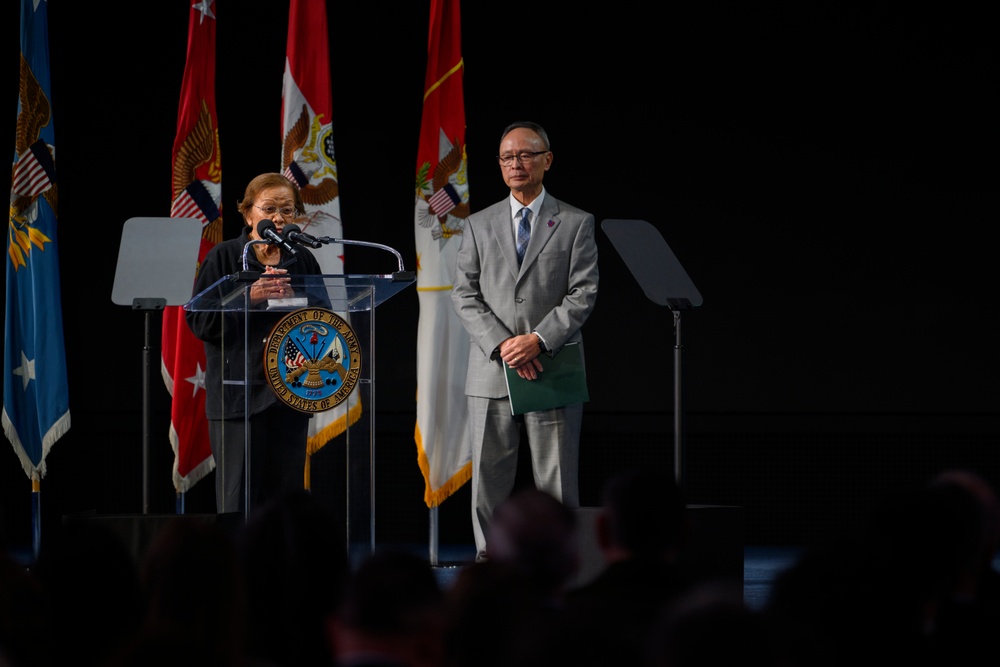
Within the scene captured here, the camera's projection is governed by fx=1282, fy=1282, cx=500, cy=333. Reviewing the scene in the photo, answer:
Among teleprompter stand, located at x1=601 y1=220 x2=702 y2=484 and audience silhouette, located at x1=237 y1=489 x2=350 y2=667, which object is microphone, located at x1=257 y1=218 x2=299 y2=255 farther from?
audience silhouette, located at x1=237 y1=489 x2=350 y2=667

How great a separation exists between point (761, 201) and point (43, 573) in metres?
4.59

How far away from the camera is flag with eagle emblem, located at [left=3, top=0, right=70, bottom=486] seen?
5.27 m

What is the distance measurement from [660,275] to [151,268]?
1686 millimetres

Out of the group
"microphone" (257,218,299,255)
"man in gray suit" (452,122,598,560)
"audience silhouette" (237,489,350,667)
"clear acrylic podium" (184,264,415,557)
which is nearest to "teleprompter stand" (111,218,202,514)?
"clear acrylic podium" (184,264,415,557)

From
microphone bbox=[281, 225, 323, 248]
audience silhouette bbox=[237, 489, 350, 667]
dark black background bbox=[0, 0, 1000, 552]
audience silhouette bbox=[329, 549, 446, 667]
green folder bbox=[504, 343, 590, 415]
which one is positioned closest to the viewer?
audience silhouette bbox=[329, 549, 446, 667]

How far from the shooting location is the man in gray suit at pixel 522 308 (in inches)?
179

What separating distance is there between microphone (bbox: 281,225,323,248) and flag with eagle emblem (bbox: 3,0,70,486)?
6.19 ft

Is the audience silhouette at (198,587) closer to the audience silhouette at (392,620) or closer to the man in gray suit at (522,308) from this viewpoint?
the audience silhouette at (392,620)

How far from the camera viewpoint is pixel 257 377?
3.82 m

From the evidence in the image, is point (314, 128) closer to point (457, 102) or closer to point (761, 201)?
point (457, 102)

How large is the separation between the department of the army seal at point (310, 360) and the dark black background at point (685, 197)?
2.20 meters

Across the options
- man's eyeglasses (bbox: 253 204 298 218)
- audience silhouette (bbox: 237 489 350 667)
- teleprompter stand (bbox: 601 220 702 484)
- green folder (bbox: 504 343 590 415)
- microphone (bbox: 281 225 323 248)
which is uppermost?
man's eyeglasses (bbox: 253 204 298 218)

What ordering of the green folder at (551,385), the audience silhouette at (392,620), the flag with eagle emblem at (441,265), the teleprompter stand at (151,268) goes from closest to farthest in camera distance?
the audience silhouette at (392,620) → the teleprompter stand at (151,268) → the green folder at (551,385) → the flag with eagle emblem at (441,265)

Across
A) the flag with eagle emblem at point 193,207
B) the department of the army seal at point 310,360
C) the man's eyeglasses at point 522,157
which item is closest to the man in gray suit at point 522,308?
the man's eyeglasses at point 522,157
